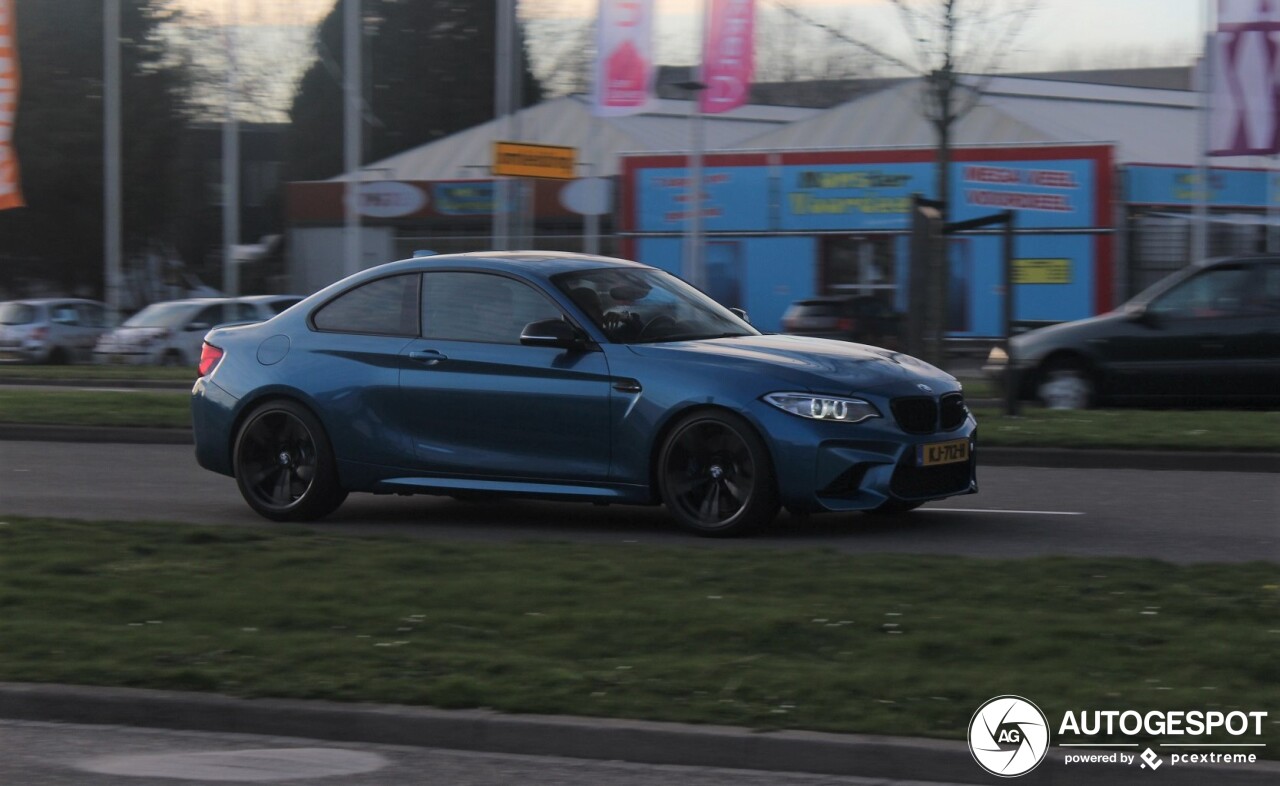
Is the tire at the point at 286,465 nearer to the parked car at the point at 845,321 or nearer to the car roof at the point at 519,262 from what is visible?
the car roof at the point at 519,262

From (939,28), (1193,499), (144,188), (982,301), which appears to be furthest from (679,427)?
(144,188)

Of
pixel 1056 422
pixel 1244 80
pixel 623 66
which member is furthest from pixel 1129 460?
pixel 623 66

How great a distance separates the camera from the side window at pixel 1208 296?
17.2 m

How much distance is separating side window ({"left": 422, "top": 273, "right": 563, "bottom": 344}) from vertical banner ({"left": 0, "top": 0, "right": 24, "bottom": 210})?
847 inches

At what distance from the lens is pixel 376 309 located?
10414 mm

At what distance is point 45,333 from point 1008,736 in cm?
3252

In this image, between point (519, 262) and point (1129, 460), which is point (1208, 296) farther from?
point (519, 262)

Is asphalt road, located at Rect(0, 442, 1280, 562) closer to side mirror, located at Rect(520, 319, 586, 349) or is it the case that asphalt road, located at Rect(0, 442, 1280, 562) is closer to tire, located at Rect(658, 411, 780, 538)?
tire, located at Rect(658, 411, 780, 538)

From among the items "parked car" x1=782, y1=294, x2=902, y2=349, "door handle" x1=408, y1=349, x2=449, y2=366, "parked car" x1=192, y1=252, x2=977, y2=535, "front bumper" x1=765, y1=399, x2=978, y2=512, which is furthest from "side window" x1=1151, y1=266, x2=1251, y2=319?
"parked car" x1=782, y1=294, x2=902, y2=349

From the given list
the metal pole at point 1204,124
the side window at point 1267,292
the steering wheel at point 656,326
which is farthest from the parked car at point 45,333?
the steering wheel at point 656,326

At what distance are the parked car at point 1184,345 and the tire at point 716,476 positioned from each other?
26.0 feet

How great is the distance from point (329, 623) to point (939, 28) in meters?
20.2

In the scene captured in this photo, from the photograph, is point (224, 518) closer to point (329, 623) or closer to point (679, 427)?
point (679, 427)

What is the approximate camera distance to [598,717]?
5348 mm
